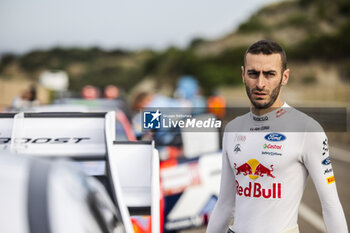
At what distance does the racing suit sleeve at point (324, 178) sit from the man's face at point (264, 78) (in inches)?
11.0

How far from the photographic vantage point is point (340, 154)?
17016 millimetres

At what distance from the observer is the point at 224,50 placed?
102m

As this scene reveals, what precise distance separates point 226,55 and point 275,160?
94.2 meters

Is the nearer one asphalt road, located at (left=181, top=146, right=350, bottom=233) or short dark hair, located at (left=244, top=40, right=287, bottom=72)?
short dark hair, located at (left=244, top=40, right=287, bottom=72)

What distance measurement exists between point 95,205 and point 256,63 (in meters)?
1.37

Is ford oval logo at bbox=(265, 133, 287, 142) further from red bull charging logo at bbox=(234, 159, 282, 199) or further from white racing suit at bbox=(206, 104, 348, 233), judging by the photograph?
red bull charging logo at bbox=(234, 159, 282, 199)

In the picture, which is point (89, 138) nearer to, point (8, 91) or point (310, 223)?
point (310, 223)

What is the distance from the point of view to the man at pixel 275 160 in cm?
285

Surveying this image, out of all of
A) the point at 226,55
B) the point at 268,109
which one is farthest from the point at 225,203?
the point at 226,55

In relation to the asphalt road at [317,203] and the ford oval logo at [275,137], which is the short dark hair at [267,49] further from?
the asphalt road at [317,203]

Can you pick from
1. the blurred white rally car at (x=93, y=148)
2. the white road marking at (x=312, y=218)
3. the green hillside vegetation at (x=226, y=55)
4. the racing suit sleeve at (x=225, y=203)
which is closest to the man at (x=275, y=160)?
the racing suit sleeve at (x=225, y=203)

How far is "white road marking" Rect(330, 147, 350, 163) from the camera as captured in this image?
1580 centimetres

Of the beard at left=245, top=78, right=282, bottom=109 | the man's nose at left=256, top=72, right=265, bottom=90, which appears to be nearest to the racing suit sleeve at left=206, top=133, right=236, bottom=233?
the beard at left=245, top=78, right=282, bottom=109

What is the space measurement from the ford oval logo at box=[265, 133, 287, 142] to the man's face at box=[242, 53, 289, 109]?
16 cm
